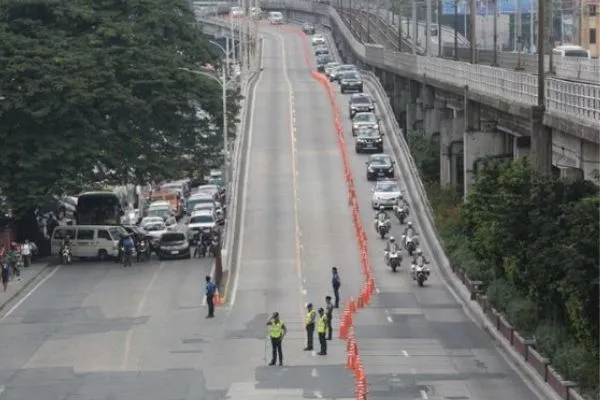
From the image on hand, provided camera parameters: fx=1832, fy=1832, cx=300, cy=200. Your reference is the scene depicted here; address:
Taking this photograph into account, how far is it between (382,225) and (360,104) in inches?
1438

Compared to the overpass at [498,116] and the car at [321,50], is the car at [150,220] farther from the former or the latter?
the car at [321,50]

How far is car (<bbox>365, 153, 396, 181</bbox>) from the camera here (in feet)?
273

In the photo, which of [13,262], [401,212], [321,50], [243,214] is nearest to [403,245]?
[401,212]

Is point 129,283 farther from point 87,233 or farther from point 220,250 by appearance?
point 87,233

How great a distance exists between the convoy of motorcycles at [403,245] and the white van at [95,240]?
10.1 m

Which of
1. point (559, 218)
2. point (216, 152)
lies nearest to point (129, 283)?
point (216, 152)

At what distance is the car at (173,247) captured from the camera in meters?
69.4

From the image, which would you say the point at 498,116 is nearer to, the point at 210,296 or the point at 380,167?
the point at 380,167

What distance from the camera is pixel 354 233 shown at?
70.9 meters

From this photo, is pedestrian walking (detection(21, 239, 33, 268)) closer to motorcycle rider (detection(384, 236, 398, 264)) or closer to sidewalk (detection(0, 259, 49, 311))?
sidewalk (detection(0, 259, 49, 311))

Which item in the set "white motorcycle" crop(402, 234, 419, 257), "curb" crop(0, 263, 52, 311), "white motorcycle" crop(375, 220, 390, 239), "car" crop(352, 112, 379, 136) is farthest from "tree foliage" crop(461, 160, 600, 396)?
"car" crop(352, 112, 379, 136)

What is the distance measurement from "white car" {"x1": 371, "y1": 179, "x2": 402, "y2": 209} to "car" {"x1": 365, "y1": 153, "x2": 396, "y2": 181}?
17.5 ft

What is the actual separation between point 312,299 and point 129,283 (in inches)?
349

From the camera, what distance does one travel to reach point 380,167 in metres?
83.2
